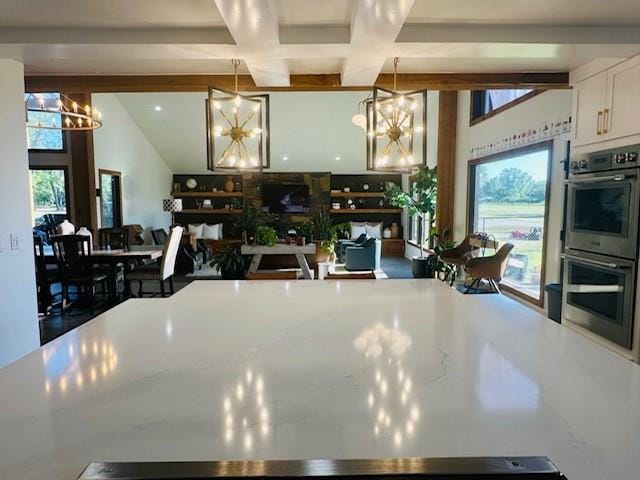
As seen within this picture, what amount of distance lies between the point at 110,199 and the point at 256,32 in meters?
6.98

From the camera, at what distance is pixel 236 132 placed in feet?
7.52

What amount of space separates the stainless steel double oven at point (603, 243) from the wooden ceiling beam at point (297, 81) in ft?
2.51

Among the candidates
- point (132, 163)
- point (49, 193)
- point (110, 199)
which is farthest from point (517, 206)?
point (49, 193)

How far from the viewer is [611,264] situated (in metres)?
2.86

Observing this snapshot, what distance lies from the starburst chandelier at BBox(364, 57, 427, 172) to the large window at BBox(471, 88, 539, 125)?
3.36 metres

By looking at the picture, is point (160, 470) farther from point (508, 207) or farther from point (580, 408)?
point (508, 207)

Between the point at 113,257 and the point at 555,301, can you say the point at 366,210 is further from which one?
the point at 555,301

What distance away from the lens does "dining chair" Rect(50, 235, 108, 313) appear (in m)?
4.91

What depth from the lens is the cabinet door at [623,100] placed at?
2.71m

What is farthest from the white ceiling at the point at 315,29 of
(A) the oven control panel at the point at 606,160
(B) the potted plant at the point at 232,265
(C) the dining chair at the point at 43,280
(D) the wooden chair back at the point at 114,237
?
(B) the potted plant at the point at 232,265

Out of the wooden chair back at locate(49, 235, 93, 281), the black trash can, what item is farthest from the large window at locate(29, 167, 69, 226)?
the black trash can

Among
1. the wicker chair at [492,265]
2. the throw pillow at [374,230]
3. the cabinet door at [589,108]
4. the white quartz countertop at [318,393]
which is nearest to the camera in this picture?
the white quartz countertop at [318,393]

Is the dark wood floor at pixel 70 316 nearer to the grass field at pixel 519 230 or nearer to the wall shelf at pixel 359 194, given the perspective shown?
the grass field at pixel 519 230

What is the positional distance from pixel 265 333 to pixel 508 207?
5.15 metres
